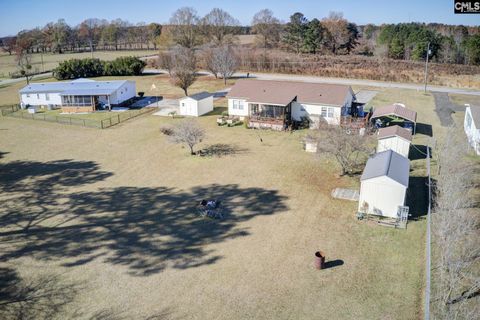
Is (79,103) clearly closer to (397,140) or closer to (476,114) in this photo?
(397,140)

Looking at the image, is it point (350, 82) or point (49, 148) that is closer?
point (49, 148)

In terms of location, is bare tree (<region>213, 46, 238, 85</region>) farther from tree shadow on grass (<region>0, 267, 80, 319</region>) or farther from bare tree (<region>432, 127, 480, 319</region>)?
tree shadow on grass (<region>0, 267, 80, 319</region>)

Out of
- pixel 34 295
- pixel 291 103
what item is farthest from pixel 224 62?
pixel 34 295

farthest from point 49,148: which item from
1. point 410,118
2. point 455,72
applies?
point 455,72

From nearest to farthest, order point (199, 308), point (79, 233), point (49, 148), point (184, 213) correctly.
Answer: point (199, 308), point (79, 233), point (184, 213), point (49, 148)

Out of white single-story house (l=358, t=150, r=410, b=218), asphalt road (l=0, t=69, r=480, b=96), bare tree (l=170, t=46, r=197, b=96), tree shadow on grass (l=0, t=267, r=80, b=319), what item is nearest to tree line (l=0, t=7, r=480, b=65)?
asphalt road (l=0, t=69, r=480, b=96)

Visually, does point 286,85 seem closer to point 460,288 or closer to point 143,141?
point 143,141

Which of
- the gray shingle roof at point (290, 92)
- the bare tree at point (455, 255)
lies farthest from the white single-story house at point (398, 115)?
the bare tree at point (455, 255)
